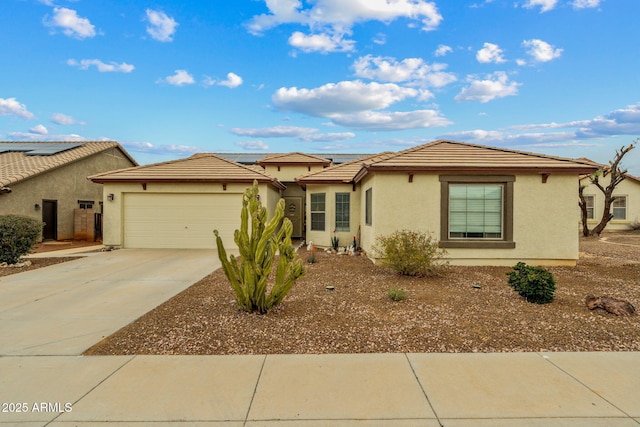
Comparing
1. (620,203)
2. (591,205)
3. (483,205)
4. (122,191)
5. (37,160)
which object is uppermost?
(37,160)

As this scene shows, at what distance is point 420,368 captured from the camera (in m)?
3.86

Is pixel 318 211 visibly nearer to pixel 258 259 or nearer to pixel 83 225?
pixel 258 259

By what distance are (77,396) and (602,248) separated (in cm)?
1872

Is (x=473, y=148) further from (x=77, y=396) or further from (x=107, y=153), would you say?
(x=107, y=153)

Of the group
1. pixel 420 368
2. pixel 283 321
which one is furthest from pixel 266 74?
pixel 420 368

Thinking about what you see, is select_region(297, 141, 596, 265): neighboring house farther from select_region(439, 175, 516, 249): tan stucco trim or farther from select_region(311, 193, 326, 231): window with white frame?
select_region(311, 193, 326, 231): window with white frame

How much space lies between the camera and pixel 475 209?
33.3 feet

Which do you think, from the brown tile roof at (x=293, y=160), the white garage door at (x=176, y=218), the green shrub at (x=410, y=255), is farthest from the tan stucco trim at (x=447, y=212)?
the brown tile roof at (x=293, y=160)

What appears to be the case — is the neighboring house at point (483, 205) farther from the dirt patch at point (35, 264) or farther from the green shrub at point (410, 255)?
the dirt patch at point (35, 264)

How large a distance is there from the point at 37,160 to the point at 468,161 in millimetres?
20487

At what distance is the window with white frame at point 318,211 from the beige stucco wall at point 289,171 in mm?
5268

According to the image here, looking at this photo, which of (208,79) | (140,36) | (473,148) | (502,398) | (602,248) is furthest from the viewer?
(208,79)

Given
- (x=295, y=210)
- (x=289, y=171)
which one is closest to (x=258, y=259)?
(x=295, y=210)

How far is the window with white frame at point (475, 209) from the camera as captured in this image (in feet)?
33.3
